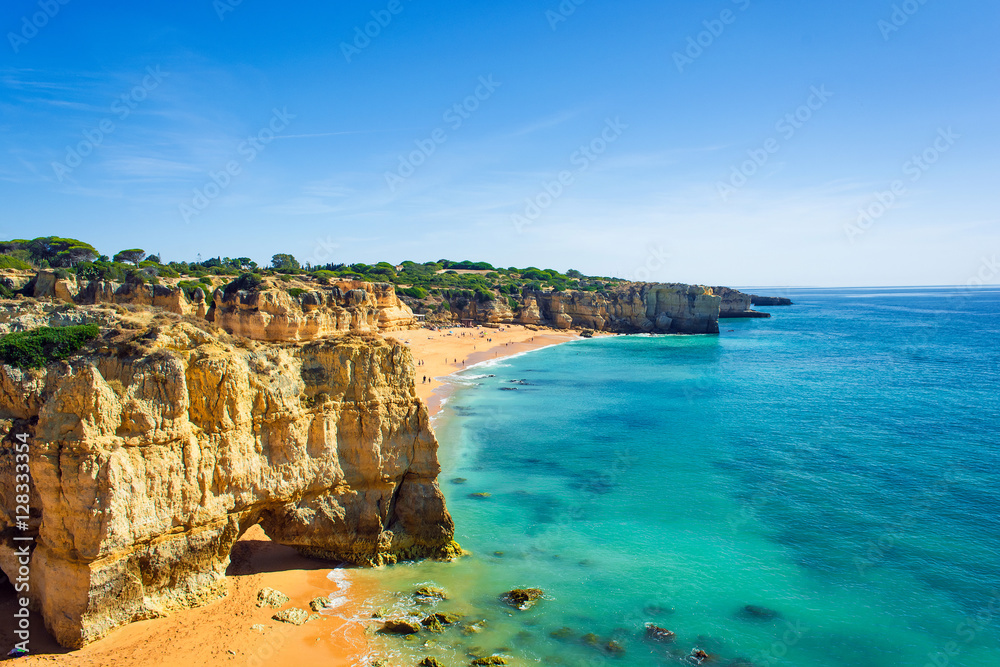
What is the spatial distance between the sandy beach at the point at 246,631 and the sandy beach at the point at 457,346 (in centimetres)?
2419

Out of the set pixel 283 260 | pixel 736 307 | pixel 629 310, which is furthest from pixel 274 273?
pixel 736 307

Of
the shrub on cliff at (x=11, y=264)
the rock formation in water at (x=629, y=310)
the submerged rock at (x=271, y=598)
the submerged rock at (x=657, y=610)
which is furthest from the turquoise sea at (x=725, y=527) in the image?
the rock formation in water at (x=629, y=310)

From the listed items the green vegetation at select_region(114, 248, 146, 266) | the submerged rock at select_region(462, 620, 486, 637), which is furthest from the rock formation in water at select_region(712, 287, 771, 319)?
the submerged rock at select_region(462, 620, 486, 637)

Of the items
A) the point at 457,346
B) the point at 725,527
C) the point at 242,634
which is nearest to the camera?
the point at 242,634

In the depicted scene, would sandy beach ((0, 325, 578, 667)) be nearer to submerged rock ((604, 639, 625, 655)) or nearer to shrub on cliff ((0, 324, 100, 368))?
shrub on cliff ((0, 324, 100, 368))

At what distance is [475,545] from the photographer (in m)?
19.2

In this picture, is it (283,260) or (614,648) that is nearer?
(614,648)

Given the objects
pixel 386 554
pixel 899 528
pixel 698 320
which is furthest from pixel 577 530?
pixel 698 320

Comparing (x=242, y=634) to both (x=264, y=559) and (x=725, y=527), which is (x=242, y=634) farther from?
(x=725, y=527)

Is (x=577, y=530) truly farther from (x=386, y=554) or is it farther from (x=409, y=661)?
(x=409, y=661)

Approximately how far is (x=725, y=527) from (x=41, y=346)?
22.3 metres

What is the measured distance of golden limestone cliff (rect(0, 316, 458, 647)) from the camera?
1137 centimetres

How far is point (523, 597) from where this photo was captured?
51.8 feet

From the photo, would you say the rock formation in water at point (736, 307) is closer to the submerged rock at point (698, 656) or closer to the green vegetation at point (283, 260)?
the green vegetation at point (283, 260)
